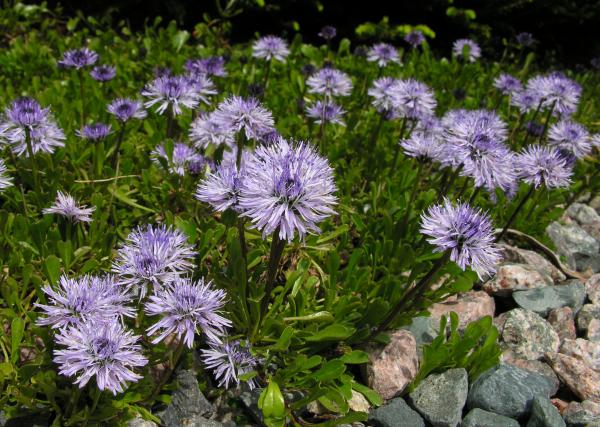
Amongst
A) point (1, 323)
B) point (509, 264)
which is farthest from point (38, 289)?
point (509, 264)

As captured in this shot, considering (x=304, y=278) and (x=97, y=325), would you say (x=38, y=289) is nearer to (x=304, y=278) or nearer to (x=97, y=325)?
(x=97, y=325)

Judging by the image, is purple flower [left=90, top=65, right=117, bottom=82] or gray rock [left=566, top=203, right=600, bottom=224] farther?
gray rock [left=566, top=203, right=600, bottom=224]

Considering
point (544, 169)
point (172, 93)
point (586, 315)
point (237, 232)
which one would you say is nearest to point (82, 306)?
point (237, 232)

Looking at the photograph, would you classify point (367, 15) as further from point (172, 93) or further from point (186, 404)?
point (186, 404)

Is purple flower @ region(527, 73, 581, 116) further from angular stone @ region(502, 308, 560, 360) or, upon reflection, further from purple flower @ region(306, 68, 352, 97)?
angular stone @ region(502, 308, 560, 360)

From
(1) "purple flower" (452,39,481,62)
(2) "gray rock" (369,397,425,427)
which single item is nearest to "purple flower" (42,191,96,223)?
(2) "gray rock" (369,397,425,427)

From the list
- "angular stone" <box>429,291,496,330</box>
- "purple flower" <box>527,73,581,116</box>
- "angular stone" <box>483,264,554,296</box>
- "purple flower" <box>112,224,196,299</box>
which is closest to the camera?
"purple flower" <box>112,224,196,299</box>
